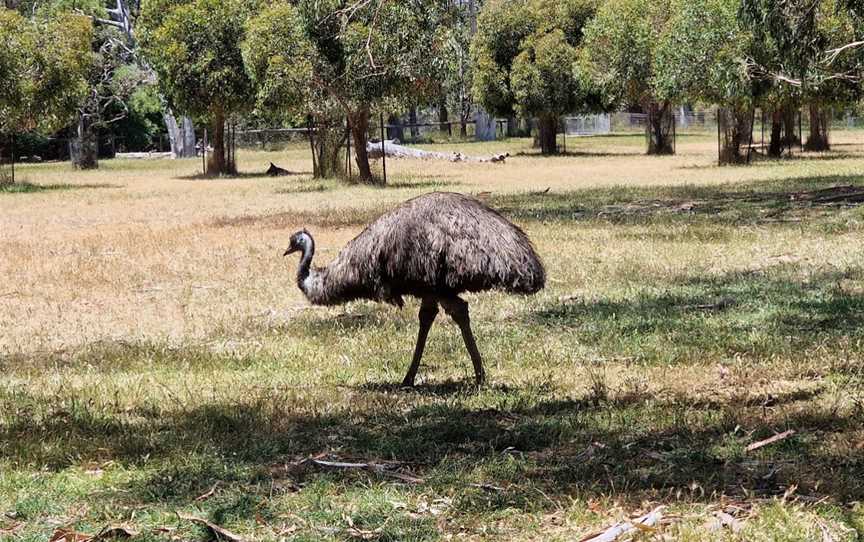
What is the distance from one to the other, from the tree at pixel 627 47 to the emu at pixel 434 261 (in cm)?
3370

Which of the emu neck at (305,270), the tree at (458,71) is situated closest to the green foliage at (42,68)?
the tree at (458,71)

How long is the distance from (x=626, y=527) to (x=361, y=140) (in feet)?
86.1

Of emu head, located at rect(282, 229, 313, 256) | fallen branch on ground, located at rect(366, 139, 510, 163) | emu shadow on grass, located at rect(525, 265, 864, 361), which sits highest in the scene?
emu head, located at rect(282, 229, 313, 256)

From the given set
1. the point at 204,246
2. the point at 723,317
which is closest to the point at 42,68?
the point at 204,246

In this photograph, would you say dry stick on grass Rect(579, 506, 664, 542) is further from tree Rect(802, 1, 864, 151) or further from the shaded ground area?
tree Rect(802, 1, 864, 151)

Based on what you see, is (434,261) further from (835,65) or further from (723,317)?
(835,65)

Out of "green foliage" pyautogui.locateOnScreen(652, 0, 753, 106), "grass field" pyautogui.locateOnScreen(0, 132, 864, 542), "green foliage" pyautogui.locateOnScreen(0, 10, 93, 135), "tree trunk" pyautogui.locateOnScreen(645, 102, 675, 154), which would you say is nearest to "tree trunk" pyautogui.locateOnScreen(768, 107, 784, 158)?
"green foliage" pyautogui.locateOnScreen(652, 0, 753, 106)

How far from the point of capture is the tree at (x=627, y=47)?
43.0m

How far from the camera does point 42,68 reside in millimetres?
33125

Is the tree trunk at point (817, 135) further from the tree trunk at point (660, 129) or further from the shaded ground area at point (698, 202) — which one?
the shaded ground area at point (698, 202)

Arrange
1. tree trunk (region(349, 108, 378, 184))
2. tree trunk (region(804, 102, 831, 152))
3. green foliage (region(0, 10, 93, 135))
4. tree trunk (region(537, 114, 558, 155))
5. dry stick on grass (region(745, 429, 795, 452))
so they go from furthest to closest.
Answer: tree trunk (region(537, 114, 558, 155)) → tree trunk (region(804, 102, 831, 152)) → green foliage (region(0, 10, 93, 135)) → tree trunk (region(349, 108, 378, 184)) → dry stick on grass (region(745, 429, 795, 452))

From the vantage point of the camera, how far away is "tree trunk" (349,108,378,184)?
30812 mm

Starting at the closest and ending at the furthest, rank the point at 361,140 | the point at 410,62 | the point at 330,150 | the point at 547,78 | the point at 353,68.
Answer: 1. the point at 353,68
2. the point at 410,62
3. the point at 361,140
4. the point at 330,150
5. the point at 547,78

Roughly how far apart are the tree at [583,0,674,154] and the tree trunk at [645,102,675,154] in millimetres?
80
